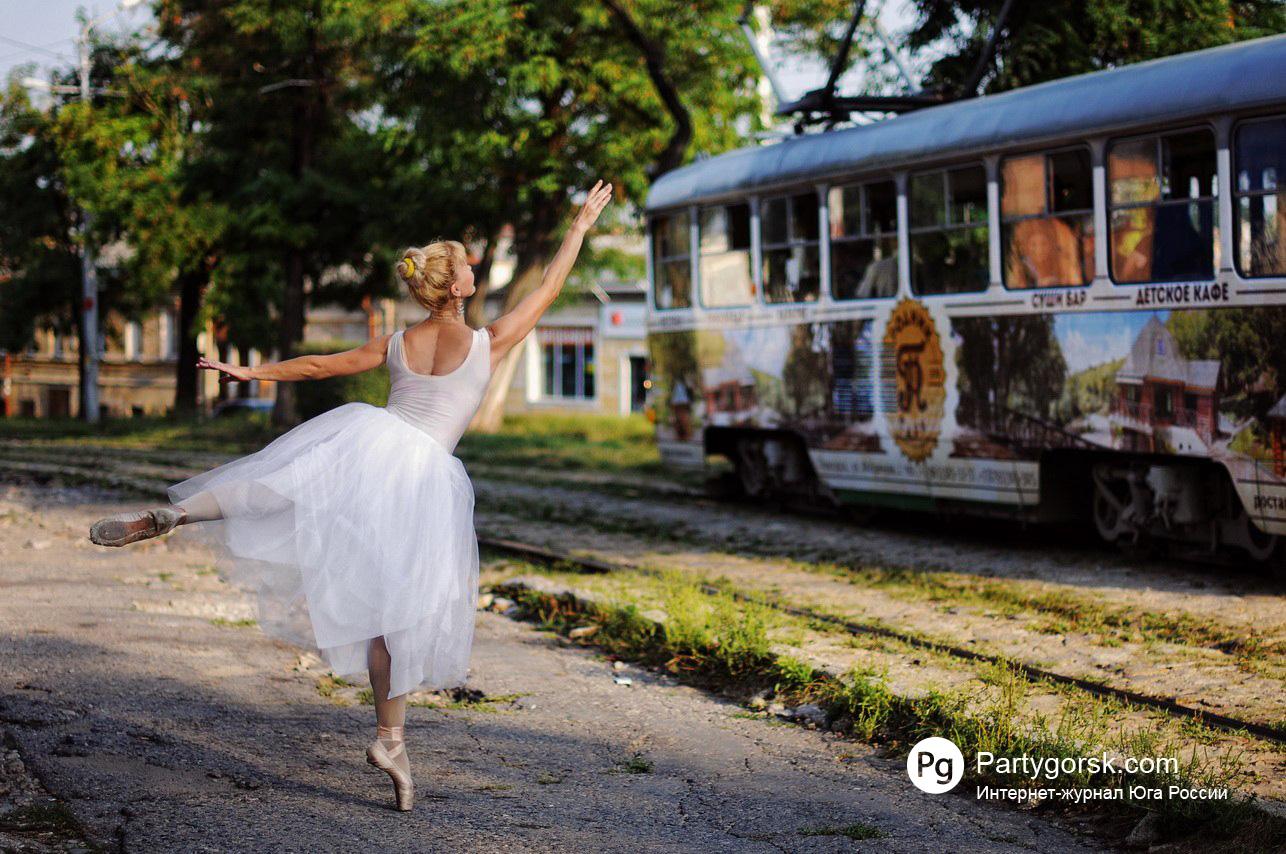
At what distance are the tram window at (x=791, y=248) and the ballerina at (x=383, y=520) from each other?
8.28m

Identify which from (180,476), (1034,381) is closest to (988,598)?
(1034,381)

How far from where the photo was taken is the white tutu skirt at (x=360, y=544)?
4.80 m

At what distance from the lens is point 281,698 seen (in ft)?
20.9

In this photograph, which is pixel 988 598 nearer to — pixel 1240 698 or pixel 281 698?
pixel 1240 698

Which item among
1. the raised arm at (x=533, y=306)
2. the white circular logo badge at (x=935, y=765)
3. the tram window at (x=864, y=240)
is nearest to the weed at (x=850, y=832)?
the white circular logo badge at (x=935, y=765)

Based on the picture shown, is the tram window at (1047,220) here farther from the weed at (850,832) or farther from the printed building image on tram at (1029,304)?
the weed at (850,832)

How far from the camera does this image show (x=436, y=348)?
16.8 ft

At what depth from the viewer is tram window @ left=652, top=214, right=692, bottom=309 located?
15359mm

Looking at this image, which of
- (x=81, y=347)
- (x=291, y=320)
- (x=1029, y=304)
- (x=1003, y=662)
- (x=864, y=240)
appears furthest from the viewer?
(x=81, y=347)

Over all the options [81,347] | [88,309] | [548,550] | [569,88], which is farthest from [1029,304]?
[81,347]

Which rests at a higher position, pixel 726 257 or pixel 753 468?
pixel 726 257

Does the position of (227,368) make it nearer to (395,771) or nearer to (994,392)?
(395,771)

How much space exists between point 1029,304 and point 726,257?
437 centimetres

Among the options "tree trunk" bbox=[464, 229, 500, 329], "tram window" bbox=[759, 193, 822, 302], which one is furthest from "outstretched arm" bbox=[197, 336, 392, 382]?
"tree trunk" bbox=[464, 229, 500, 329]
